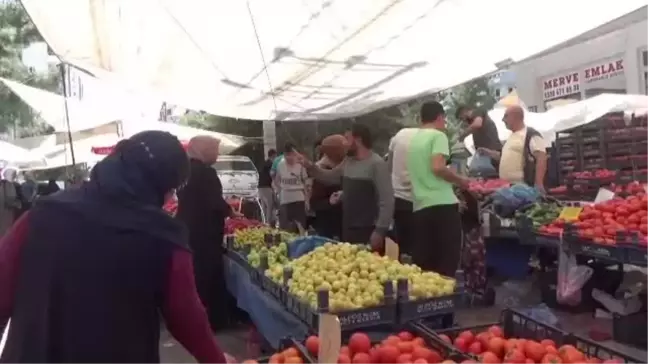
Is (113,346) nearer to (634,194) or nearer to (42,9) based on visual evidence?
(42,9)

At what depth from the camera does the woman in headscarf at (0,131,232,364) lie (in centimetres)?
252

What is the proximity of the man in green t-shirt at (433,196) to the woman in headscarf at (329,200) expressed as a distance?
2121 mm

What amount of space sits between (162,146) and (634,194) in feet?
19.0

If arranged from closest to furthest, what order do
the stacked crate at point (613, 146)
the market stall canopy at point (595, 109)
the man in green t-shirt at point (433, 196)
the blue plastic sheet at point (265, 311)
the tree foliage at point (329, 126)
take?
the blue plastic sheet at point (265, 311)
the man in green t-shirt at point (433, 196)
the stacked crate at point (613, 146)
the market stall canopy at point (595, 109)
the tree foliage at point (329, 126)

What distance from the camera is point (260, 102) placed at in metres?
9.88

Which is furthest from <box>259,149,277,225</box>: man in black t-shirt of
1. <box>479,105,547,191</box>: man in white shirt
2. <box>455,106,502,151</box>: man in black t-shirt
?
<box>479,105,547,191</box>: man in white shirt

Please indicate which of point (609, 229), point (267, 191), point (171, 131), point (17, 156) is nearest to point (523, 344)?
point (609, 229)

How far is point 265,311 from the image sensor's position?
528 centimetres

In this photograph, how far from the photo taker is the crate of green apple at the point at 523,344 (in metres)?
2.95

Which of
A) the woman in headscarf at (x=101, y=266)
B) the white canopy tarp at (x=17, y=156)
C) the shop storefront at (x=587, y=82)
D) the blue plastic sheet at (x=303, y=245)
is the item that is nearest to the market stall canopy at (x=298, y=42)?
the blue plastic sheet at (x=303, y=245)

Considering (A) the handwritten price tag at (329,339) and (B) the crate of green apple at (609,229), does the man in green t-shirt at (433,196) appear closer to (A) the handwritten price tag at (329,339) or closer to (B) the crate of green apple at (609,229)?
(B) the crate of green apple at (609,229)

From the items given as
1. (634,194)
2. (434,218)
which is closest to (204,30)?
(434,218)

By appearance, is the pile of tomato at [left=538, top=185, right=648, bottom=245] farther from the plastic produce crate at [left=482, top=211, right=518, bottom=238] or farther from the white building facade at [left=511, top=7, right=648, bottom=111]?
the white building facade at [left=511, top=7, right=648, bottom=111]

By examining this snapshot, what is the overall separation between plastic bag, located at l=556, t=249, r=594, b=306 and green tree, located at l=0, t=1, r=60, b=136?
75.7ft
